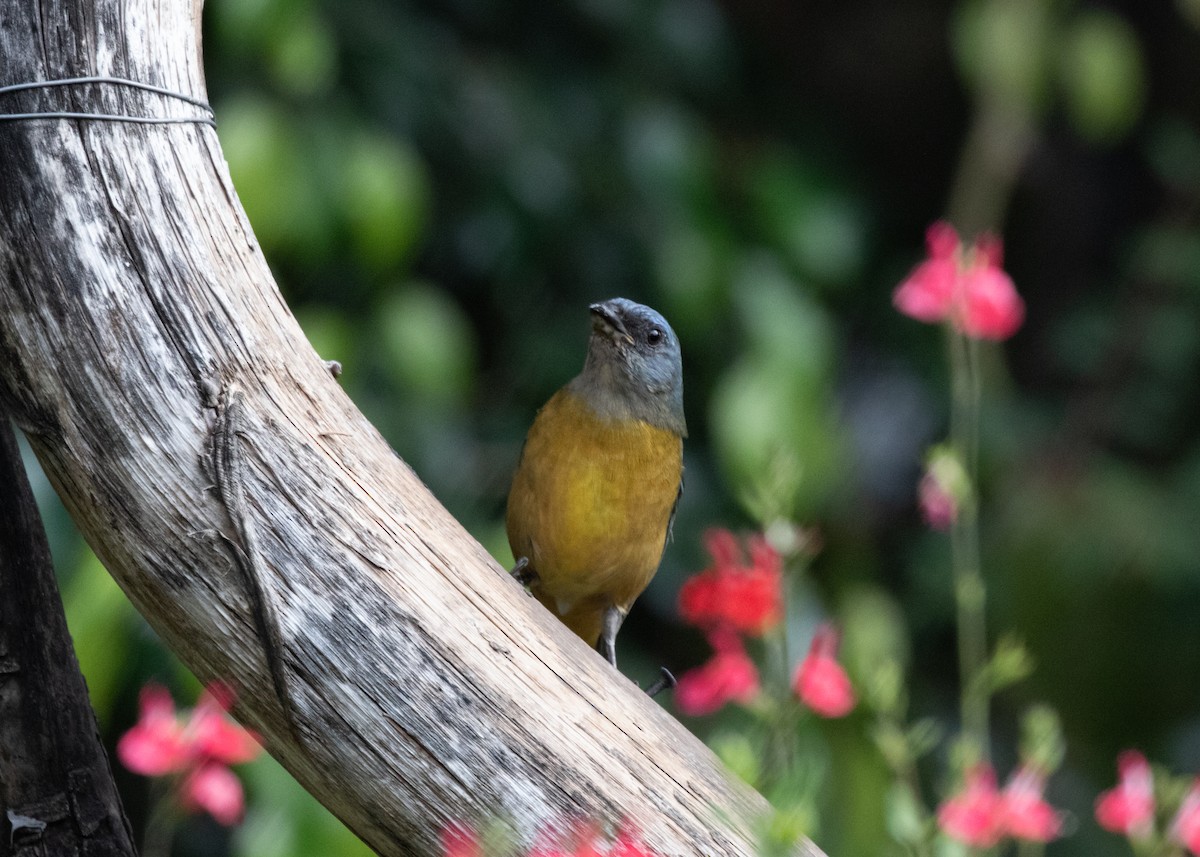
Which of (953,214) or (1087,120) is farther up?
(1087,120)

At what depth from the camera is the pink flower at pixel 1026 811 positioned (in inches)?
74.4

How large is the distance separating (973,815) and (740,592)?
16.4 inches

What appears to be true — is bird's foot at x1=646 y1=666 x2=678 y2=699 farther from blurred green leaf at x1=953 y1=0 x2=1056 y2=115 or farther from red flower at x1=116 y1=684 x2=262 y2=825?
blurred green leaf at x1=953 y1=0 x2=1056 y2=115

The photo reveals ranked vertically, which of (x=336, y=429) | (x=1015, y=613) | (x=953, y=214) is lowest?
(x=1015, y=613)

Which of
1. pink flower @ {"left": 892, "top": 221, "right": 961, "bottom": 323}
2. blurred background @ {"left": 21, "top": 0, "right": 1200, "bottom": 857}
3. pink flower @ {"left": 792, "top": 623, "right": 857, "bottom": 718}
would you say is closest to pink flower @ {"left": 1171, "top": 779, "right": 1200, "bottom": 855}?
pink flower @ {"left": 792, "top": 623, "right": 857, "bottom": 718}

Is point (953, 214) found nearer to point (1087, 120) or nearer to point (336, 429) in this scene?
point (1087, 120)

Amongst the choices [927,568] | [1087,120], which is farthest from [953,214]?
[927,568]

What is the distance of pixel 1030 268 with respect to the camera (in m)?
5.05

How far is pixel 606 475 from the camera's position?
9.20ft

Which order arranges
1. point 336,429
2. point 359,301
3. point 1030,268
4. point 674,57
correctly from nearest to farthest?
point 336,429
point 359,301
point 674,57
point 1030,268

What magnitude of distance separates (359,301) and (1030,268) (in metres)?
2.65

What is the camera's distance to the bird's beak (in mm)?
2912

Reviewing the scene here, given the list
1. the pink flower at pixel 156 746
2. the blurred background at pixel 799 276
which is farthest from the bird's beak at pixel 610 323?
the pink flower at pixel 156 746

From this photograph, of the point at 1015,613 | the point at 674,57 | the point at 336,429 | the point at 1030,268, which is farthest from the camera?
the point at 1030,268
